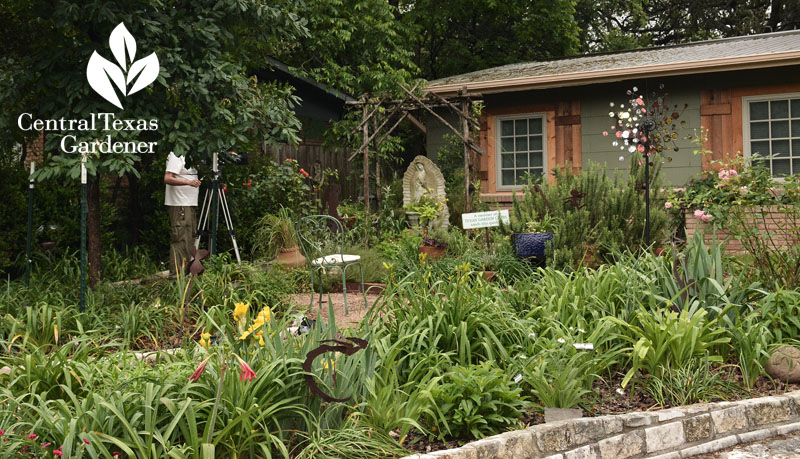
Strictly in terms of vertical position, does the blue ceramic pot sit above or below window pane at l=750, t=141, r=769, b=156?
below

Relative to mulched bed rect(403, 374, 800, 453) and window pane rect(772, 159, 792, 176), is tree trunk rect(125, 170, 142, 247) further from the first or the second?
window pane rect(772, 159, 792, 176)

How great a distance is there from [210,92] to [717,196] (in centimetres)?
487

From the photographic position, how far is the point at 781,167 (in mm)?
10094

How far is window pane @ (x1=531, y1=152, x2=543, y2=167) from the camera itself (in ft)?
38.2

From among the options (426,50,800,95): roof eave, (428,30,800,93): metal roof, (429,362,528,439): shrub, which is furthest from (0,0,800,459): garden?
(428,30,800,93): metal roof

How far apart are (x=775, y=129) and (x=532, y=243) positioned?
493 cm

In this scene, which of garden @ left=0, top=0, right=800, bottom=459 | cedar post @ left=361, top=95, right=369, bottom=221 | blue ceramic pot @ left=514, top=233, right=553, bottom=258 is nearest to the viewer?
garden @ left=0, top=0, right=800, bottom=459

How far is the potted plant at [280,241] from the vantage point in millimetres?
8578

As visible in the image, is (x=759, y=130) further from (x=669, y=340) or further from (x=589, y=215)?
(x=669, y=340)

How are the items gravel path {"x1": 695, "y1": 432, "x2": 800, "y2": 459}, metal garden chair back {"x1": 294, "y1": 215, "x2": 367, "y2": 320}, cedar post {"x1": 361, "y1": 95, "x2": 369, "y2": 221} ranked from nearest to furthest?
gravel path {"x1": 695, "y1": 432, "x2": 800, "y2": 459}
metal garden chair back {"x1": 294, "y1": 215, "x2": 367, "y2": 320}
cedar post {"x1": 361, "y1": 95, "x2": 369, "y2": 221}

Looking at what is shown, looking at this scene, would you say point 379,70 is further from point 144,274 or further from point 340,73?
point 144,274

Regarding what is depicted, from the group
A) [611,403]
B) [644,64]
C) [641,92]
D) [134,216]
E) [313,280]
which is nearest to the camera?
[611,403]

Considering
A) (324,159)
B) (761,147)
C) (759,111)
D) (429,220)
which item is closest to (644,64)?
(759,111)

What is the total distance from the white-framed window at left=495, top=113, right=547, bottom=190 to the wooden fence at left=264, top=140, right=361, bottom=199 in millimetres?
2400
